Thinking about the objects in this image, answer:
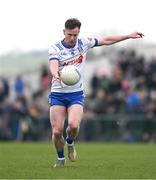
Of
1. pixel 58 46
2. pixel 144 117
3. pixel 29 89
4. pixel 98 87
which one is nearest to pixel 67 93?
pixel 58 46

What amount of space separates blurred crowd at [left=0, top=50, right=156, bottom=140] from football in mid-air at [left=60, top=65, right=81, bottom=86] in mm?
15471

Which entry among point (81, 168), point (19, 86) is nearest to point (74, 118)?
point (81, 168)

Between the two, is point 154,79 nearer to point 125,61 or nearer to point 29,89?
point 125,61

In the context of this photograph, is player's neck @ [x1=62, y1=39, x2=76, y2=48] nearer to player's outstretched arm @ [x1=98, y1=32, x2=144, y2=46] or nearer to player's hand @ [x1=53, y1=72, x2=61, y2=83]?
player's outstretched arm @ [x1=98, y1=32, x2=144, y2=46]

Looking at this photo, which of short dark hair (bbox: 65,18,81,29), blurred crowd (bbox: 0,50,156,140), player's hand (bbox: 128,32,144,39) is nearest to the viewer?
short dark hair (bbox: 65,18,81,29)

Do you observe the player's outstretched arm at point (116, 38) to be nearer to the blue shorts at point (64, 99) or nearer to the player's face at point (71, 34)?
the player's face at point (71, 34)

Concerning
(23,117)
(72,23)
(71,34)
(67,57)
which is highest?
(72,23)

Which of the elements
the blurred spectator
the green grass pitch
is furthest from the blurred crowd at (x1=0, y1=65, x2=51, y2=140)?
the green grass pitch

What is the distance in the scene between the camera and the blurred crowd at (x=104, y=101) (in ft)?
98.5

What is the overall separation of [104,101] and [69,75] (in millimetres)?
16759

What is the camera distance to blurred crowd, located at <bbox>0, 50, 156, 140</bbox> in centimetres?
3003

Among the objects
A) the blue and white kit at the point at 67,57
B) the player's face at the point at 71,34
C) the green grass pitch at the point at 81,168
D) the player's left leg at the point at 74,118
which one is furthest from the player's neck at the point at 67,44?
the green grass pitch at the point at 81,168

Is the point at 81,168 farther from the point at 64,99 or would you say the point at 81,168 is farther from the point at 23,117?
the point at 23,117

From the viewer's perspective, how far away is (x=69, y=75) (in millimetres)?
13906
